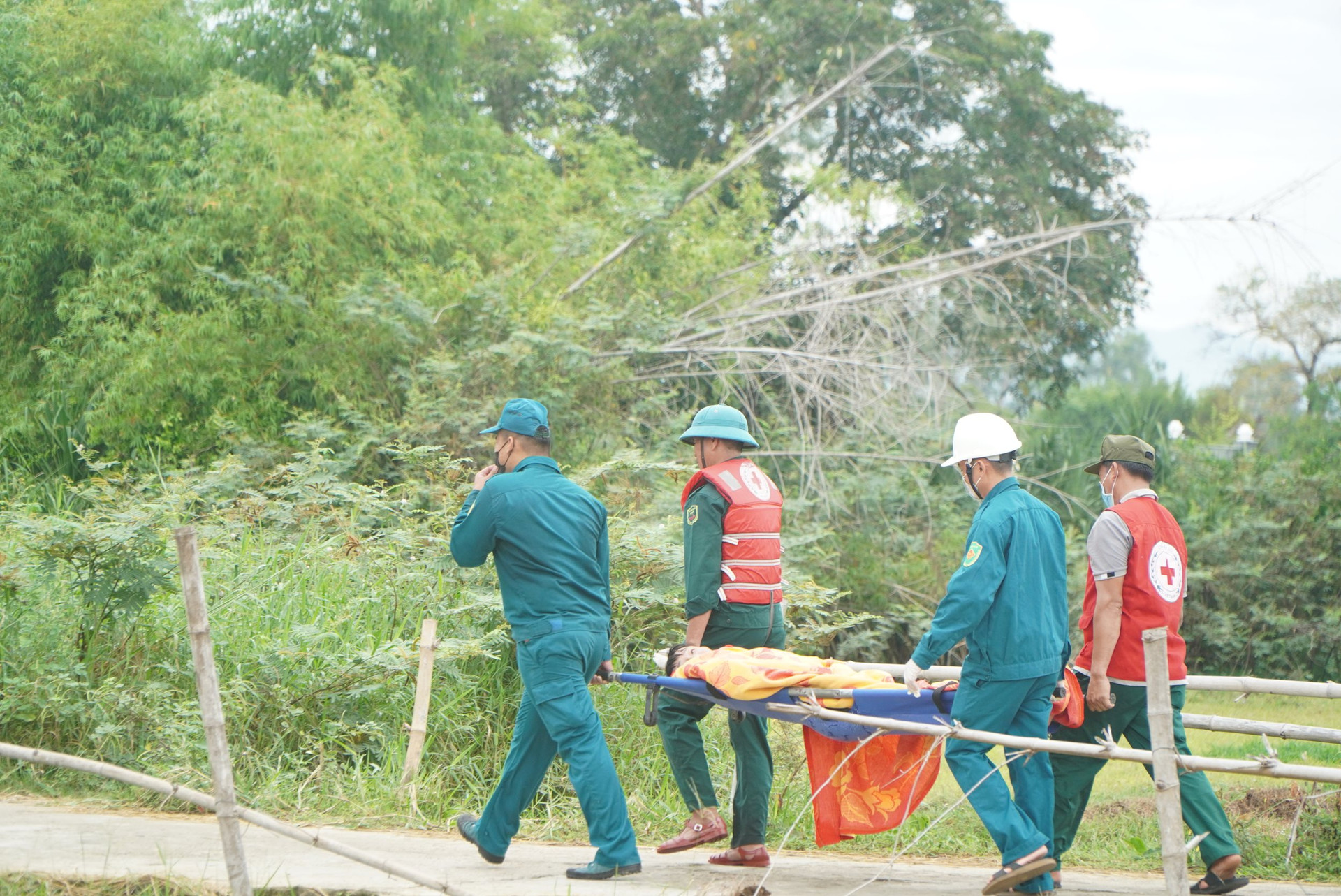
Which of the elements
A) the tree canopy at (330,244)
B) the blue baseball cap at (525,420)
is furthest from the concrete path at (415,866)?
the tree canopy at (330,244)

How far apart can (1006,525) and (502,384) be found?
735cm

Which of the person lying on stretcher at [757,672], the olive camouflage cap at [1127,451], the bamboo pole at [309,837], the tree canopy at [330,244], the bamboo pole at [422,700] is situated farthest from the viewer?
the tree canopy at [330,244]

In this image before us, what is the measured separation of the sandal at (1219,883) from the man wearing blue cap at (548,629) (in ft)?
7.62

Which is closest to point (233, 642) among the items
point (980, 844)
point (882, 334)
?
point (980, 844)

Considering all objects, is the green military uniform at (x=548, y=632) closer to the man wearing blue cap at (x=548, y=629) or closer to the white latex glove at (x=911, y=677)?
the man wearing blue cap at (x=548, y=629)

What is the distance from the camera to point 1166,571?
5.11 metres

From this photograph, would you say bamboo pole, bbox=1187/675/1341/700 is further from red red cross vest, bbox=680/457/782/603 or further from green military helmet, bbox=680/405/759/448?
green military helmet, bbox=680/405/759/448

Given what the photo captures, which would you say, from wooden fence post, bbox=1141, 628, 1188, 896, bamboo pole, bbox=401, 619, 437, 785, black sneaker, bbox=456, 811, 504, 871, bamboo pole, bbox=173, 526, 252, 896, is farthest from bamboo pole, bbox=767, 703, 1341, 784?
bamboo pole, bbox=401, 619, 437, 785

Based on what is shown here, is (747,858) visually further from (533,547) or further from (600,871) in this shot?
(533,547)

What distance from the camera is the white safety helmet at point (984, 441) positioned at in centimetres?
479

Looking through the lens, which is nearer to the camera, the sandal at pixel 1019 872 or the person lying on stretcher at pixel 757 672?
the sandal at pixel 1019 872

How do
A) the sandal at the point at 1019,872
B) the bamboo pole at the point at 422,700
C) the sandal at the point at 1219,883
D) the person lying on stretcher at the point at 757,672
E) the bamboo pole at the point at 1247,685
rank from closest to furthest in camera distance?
the sandal at the point at 1019,872
the person lying on stretcher at the point at 757,672
the sandal at the point at 1219,883
the bamboo pole at the point at 1247,685
the bamboo pole at the point at 422,700

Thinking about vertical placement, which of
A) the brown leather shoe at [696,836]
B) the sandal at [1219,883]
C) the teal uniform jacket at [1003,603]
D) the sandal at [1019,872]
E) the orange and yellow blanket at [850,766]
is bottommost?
the sandal at [1219,883]

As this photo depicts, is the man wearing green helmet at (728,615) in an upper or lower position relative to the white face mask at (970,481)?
lower
